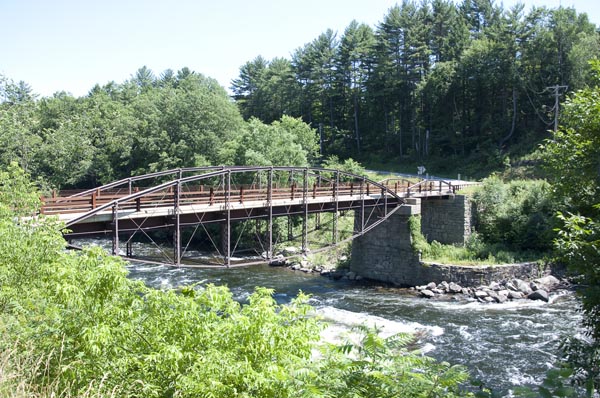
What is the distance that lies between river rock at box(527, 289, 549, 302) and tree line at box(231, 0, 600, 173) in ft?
74.0

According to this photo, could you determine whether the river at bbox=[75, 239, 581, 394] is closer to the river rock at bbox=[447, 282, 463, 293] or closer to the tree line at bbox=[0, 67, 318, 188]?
the river rock at bbox=[447, 282, 463, 293]

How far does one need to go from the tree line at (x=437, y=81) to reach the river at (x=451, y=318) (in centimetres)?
2546

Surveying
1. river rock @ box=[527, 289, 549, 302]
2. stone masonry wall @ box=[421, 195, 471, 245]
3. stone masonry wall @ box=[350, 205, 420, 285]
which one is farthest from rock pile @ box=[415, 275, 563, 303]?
stone masonry wall @ box=[421, 195, 471, 245]

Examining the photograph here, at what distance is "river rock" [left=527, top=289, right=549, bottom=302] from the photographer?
28328 millimetres

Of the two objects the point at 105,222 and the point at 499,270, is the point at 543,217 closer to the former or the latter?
the point at 499,270

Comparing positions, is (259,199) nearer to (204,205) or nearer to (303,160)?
(204,205)

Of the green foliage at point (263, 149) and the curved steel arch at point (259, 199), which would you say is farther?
the green foliage at point (263, 149)

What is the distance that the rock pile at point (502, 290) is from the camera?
2877cm

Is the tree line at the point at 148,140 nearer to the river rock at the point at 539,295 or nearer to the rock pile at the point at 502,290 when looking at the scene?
the rock pile at the point at 502,290

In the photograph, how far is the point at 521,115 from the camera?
54.6m

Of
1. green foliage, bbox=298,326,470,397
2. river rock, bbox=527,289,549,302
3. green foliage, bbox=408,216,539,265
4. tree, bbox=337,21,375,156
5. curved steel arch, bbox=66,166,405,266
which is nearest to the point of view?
green foliage, bbox=298,326,470,397

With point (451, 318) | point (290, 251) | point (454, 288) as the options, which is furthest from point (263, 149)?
point (451, 318)

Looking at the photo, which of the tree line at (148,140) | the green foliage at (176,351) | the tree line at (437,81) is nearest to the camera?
the green foliage at (176,351)

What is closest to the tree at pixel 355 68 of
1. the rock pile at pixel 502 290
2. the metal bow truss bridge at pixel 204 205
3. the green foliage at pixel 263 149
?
the green foliage at pixel 263 149
